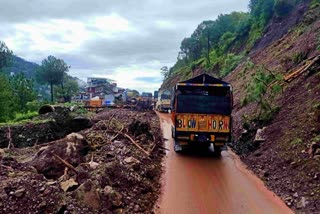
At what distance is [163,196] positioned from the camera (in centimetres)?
976

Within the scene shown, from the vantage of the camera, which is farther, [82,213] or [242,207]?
[242,207]

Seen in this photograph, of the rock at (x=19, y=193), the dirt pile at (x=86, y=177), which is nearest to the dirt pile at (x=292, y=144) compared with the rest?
the dirt pile at (x=86, y=177)

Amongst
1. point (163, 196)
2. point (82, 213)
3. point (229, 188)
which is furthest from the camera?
point (229, 188)

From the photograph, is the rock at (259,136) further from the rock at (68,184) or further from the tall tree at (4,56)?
the tall tree at (4,56)

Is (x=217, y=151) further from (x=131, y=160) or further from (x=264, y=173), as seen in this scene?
(x=131, y=160)

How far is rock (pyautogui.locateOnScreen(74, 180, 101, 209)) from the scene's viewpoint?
7773 millimetres

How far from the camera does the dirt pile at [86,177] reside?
750 cm

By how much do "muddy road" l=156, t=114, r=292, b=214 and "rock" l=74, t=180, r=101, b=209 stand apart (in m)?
1.62

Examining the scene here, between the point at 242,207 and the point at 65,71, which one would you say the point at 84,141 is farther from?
the point at 65,71

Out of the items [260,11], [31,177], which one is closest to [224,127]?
[31,177]

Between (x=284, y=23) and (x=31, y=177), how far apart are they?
36458mm

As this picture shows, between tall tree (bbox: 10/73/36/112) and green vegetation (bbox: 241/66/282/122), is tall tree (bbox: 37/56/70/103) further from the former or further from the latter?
green vegetation (bbox: 241/66/282/122)

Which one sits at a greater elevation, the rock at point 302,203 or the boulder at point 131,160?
the boulder at point 131,160

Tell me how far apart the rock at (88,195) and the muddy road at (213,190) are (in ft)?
5.32
